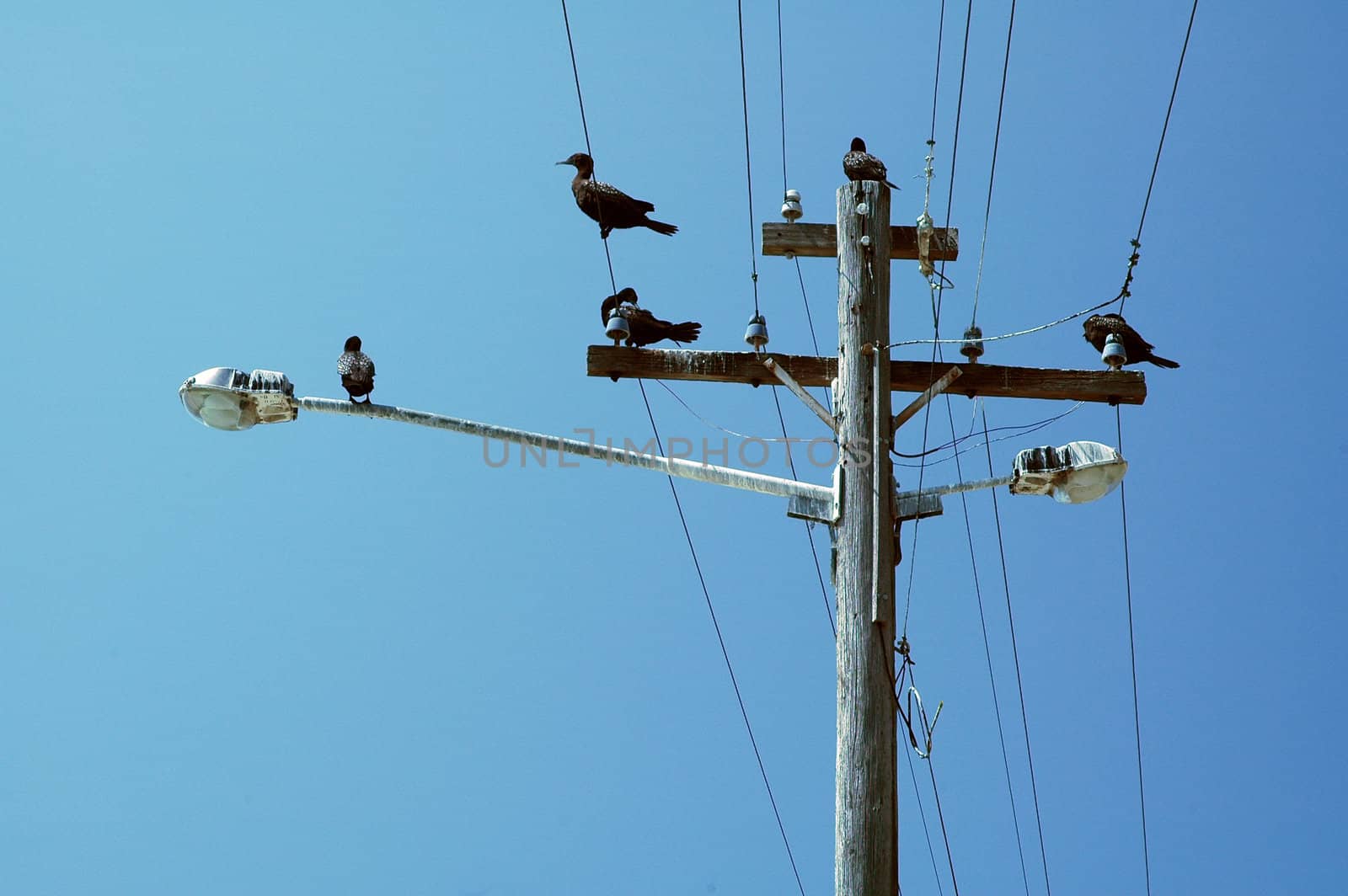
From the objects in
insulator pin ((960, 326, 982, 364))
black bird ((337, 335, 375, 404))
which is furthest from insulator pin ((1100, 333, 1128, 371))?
black bird ((337, 335, 375, 404))

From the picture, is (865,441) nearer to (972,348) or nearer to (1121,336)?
(972,348)

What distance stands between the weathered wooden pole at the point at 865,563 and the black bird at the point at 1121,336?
234 cm

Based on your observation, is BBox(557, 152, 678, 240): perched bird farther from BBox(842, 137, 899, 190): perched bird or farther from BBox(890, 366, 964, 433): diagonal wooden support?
BBox(890, 366, 964, 433): diagonal wooden support

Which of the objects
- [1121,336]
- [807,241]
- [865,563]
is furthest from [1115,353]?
[865,563]

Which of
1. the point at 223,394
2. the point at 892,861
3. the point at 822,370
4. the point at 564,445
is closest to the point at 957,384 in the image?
the point at 822,370

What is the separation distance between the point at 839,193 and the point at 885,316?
77 cm

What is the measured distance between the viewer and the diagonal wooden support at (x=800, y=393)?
7219 millimetres

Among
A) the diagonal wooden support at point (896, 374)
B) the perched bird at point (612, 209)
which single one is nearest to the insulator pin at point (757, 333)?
the diagonal wooden support at point (896, 374)

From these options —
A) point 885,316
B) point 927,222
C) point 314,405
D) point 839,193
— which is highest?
point 927,222

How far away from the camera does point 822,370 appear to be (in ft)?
26.3

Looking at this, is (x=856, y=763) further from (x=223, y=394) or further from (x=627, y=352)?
(x=223, y=394)

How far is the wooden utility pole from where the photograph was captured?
A: 6289 millimetres

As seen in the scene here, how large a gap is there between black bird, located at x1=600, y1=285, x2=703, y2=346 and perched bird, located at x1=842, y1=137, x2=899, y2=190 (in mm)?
1295

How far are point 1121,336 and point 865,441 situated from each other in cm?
298
